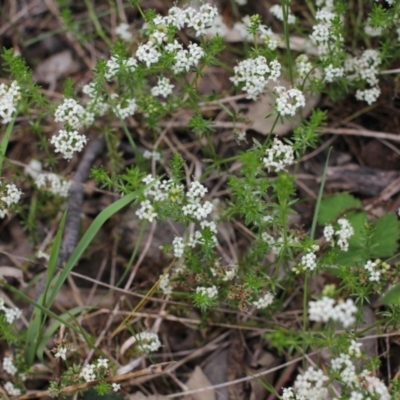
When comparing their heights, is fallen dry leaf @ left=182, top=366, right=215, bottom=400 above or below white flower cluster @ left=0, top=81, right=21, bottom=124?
below

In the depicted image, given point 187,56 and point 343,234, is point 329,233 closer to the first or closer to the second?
point 343,234

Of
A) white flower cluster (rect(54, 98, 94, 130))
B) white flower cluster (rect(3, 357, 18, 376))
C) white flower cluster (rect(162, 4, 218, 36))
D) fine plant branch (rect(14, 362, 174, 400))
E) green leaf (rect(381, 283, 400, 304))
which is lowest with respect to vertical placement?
green leaf (rect(381, 283, 400, 304))

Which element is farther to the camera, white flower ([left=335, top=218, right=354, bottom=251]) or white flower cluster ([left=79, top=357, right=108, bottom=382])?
white flower ([left=335, top=218, right=354, bottom=251])

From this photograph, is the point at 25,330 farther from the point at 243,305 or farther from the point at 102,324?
the point at 243,305

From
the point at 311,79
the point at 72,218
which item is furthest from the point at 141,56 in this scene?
the point at 72,218

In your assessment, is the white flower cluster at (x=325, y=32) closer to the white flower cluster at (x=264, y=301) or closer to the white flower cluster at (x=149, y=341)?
the white flower cluster at (x=264, y=301)

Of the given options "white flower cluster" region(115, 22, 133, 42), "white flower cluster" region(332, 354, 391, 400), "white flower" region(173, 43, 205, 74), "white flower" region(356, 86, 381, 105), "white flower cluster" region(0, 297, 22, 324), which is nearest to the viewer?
"white flower cluster" region(332, 354, 391, 400)

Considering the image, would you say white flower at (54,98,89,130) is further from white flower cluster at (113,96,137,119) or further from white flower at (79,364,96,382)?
white flower at (79,364,96,382)

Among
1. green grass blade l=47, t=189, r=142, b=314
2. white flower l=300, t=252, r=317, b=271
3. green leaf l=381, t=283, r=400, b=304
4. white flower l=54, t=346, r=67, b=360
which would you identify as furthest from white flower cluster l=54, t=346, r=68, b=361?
green leaf l=381, t=283, r=400, b=304
